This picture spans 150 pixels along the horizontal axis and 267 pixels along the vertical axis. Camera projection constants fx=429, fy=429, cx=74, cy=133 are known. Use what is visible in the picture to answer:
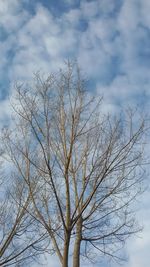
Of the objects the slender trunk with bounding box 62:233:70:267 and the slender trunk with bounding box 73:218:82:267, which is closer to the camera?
the slender trunk with bounding box 62:233:70:267

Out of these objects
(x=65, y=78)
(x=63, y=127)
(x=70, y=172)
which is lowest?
(x=70, y=172)

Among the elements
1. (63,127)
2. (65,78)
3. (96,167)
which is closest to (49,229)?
(96,167)

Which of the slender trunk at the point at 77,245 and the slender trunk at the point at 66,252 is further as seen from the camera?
the slender trunk at the point at 77,245

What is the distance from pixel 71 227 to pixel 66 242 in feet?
1.07

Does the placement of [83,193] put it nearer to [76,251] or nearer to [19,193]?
[76,251]

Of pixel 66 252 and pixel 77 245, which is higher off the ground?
pixel 77 245

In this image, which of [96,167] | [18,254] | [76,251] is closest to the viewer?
[76,251]

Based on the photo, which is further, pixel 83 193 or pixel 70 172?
pixel 70 172

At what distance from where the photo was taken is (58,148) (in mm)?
9727

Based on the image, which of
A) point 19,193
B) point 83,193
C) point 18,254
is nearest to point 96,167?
point 83,193

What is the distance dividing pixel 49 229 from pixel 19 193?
2.74m

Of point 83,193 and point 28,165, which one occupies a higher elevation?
point 28,165

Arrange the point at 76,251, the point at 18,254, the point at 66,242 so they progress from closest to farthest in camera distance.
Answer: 1. the point at 66,242
2. the point at 76,251
3. the point at 18,254

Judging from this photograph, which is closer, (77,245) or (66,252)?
(66,252)
